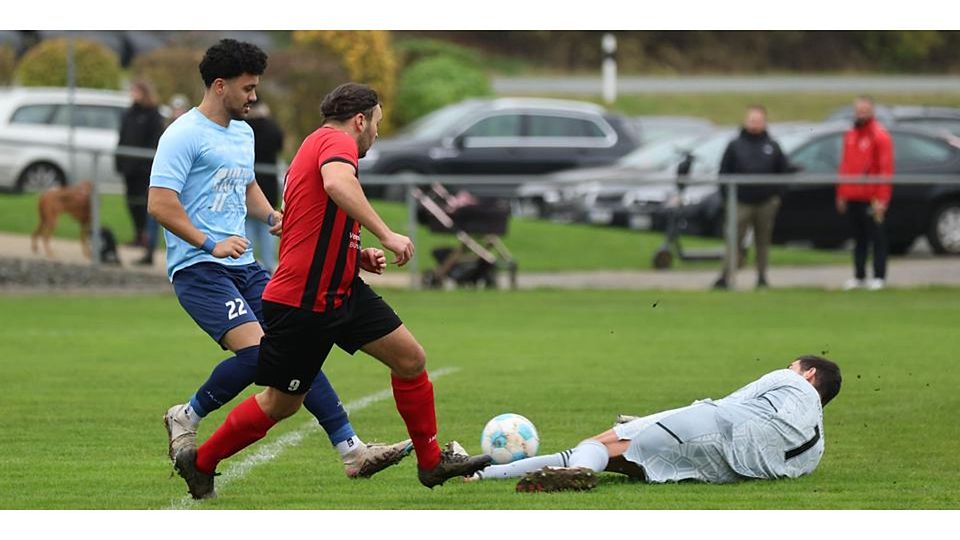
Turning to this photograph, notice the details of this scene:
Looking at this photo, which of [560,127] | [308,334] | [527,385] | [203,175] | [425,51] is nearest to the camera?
[308,334]

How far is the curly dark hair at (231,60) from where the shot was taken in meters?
8.16

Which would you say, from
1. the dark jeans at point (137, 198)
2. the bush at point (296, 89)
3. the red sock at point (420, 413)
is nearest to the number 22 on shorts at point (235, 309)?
the red sock at point (420, 413)

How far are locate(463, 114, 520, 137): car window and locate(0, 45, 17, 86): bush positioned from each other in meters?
13.2

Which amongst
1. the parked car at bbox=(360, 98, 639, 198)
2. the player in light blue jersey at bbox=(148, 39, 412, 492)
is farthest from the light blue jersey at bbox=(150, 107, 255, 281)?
the parked car at bbox=(360, 98, 639, 198)

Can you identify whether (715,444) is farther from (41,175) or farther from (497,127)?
(497,127)

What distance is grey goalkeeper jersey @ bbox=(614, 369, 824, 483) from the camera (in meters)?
8.08

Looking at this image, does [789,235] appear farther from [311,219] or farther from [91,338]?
[311,219]

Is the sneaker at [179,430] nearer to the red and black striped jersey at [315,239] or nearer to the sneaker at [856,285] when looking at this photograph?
the red and black striped jersey at [315,239]

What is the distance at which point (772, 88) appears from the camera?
51.8 metres

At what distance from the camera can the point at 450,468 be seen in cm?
782

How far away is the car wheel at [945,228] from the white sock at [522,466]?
15.6 metres

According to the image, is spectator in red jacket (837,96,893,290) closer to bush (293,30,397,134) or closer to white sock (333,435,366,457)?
white sock (333,435,366,457)

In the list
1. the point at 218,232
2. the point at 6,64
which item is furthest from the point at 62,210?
the point at 6,64

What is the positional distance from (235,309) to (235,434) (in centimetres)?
82
